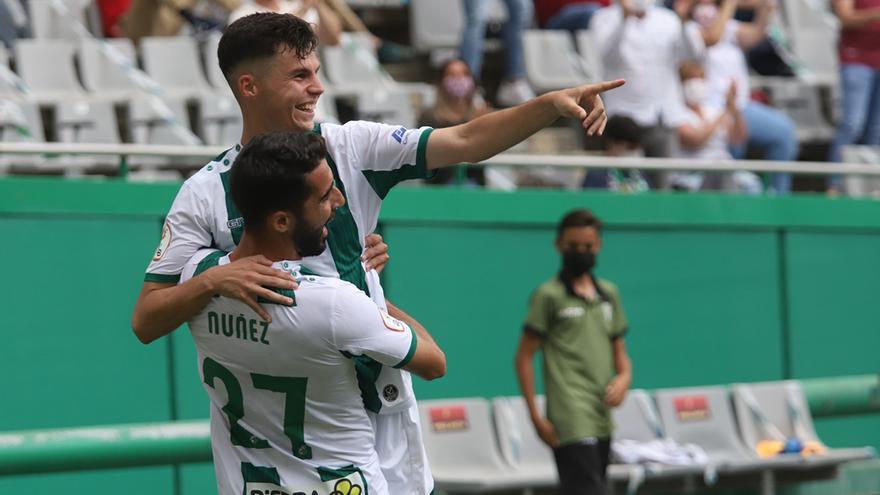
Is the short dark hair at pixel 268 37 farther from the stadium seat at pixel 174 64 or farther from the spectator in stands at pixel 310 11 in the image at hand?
the stadium seat at pixel 174 64

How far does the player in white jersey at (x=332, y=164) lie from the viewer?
4.19 meters

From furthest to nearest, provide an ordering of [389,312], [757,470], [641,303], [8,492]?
[641,303]
[757,470]
[8,492]
[389,312]

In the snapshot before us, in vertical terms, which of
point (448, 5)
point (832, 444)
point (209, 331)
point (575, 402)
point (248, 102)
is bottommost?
point (832, 444)

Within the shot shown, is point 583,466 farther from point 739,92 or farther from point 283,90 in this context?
point 739,92

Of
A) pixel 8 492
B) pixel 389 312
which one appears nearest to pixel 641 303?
pixel 8 492

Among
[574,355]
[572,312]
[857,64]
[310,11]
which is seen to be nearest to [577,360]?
[574,355]

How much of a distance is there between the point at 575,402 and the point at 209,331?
4444 millimetres

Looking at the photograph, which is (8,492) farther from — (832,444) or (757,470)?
(832,444)

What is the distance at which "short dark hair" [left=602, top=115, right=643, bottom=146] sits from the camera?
10.7 metres

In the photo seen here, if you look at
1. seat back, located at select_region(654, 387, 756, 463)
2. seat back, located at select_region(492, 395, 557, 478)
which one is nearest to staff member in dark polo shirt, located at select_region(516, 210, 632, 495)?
seat back, located at select_region(492, 395, 557, 478)

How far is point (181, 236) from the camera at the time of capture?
4.25 meters

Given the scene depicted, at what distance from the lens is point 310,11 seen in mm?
10758

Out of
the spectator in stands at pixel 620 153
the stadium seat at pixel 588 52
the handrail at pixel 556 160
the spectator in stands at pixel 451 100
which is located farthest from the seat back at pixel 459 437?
the stadium seat at pixel 588 52

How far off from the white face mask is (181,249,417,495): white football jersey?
26.5 feet
